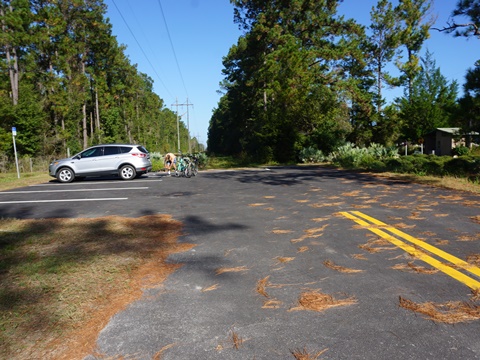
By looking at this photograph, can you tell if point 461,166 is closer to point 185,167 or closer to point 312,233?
point 312,233

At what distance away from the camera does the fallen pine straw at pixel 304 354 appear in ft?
8.11

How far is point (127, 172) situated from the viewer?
1662cm

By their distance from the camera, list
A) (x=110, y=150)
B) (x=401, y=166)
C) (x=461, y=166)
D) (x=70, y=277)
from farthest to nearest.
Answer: (x=110, y=150)
(x=401, y=166)
(x=461, y=166)
(x=70, y=277)

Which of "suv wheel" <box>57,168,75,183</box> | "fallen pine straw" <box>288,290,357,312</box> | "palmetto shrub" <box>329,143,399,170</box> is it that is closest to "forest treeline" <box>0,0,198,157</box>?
"suv wheel" <box>57,168,75,183</box>

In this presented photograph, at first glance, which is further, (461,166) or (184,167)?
(184,167)

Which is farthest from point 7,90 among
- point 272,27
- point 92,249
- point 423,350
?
point 423,350

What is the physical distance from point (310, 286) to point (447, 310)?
1.26 meters

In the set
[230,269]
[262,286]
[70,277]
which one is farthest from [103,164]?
[262,286]

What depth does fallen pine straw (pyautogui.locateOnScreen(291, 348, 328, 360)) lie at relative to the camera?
2.47 m

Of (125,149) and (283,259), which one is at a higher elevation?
(125,149)

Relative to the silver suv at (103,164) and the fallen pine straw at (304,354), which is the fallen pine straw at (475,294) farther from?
the silver suv at (103,164)

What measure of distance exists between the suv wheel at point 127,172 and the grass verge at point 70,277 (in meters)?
9.67

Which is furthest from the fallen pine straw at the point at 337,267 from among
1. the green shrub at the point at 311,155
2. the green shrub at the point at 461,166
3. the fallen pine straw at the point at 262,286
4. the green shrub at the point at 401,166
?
the green shrub at the point at 311,155

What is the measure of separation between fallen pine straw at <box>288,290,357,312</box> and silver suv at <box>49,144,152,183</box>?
1445 cm
